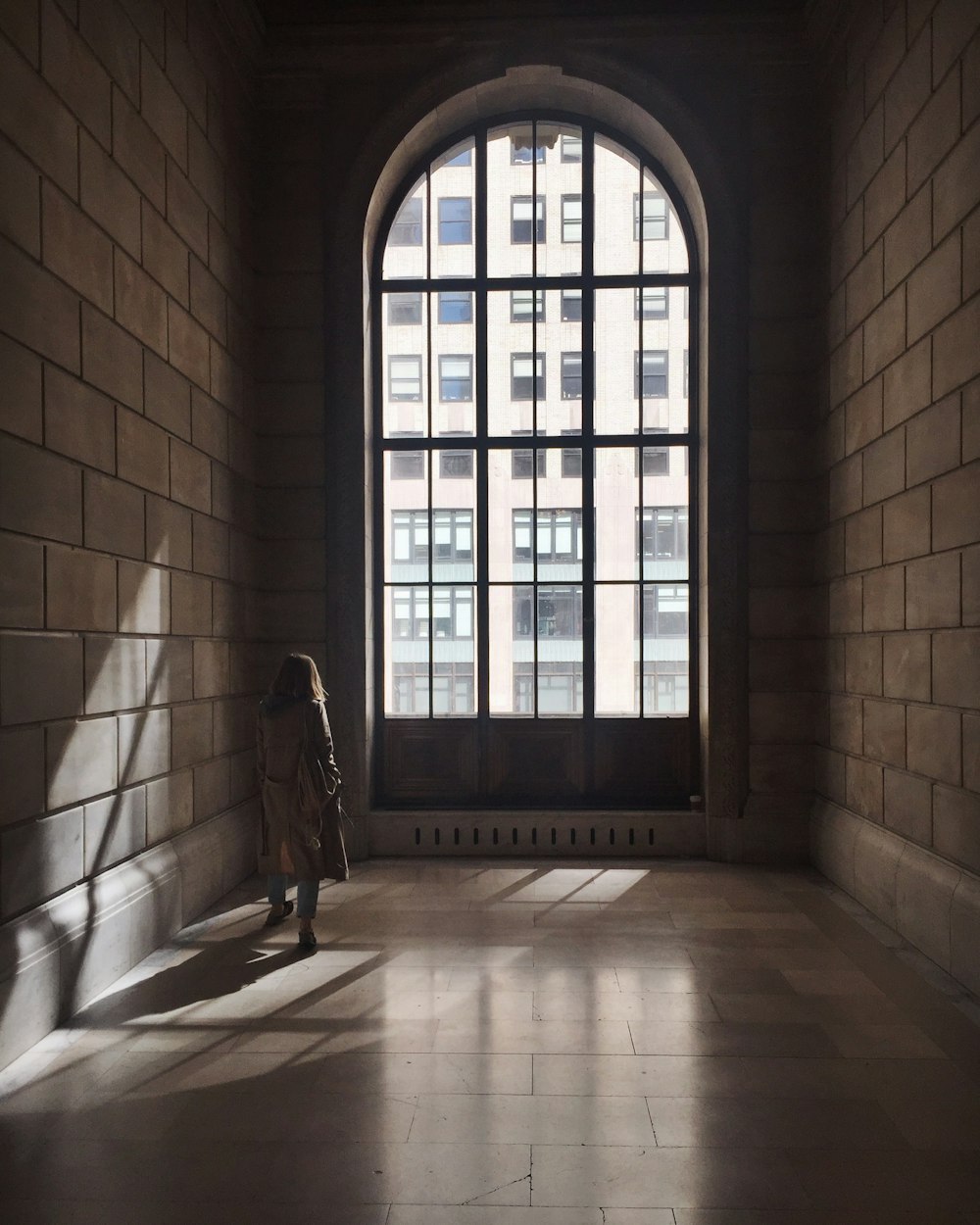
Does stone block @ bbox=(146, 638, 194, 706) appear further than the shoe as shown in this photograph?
No

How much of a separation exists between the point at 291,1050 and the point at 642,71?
316 inches

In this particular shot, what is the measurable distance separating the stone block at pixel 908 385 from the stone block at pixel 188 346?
4816mm

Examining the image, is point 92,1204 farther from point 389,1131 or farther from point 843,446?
Result: point 843,446

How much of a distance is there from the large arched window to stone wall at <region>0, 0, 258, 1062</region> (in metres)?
1.64

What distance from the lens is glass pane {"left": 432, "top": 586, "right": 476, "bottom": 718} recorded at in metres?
8.52

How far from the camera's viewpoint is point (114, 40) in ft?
17.5

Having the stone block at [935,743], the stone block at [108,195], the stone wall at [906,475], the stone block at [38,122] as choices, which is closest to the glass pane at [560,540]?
the stone wall at [906,475]

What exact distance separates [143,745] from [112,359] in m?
2.29

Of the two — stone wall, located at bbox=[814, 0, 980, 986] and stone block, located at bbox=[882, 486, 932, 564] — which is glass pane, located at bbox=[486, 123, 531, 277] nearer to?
stone wall, located at bbox=[814, 0, 980, 986]

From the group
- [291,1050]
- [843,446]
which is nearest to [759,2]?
[843,446]

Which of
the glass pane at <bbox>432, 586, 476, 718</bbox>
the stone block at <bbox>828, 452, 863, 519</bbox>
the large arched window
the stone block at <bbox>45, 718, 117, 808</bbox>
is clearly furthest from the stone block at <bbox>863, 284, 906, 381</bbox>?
the stone block at <bbox>45, 718, 117, 808</bbox>

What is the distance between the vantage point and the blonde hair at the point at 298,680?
576cm

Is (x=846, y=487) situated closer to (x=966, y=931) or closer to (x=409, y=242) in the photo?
(x=966, y=931)

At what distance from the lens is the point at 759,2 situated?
7.79 m
